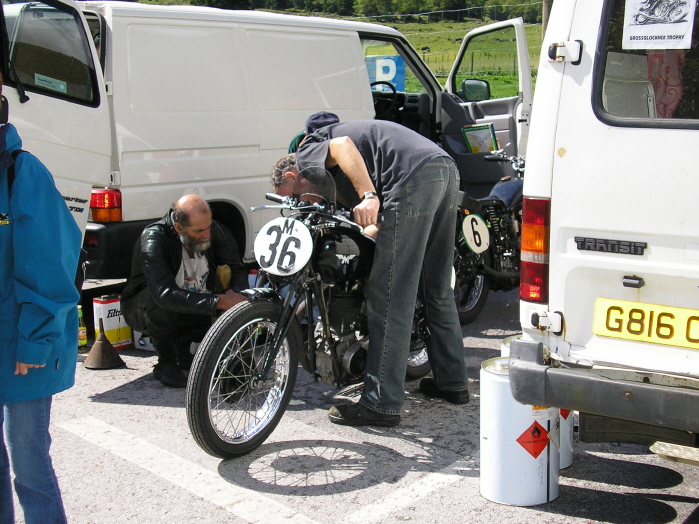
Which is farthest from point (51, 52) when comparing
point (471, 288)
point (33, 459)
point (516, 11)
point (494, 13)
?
point (494, 13)

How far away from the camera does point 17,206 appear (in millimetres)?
2357

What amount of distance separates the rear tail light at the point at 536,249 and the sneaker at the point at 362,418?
1.27 meters

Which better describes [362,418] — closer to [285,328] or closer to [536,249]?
[285,328]

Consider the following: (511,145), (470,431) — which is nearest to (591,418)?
(470,431)

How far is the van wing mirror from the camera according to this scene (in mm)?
7281

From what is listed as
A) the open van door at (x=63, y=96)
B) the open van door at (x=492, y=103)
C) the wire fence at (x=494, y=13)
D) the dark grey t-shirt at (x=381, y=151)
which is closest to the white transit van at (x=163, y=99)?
the open van door at (x=63, y=96)

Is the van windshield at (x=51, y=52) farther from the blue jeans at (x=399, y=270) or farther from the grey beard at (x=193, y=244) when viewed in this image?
the blue jeans at (x=399, y=270)

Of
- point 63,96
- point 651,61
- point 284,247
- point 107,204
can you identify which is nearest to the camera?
point 651,61

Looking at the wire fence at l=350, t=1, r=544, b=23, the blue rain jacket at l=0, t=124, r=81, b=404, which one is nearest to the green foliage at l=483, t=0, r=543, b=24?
the wire fence at l=350, t=1, r=544, b=23

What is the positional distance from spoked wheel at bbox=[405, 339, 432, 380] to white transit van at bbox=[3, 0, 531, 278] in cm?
172

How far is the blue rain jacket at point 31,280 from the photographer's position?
2322 millimetres

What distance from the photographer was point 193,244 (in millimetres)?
4680

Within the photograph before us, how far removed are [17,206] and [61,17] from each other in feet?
9.78

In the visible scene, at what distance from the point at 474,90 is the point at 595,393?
16.6 feet
